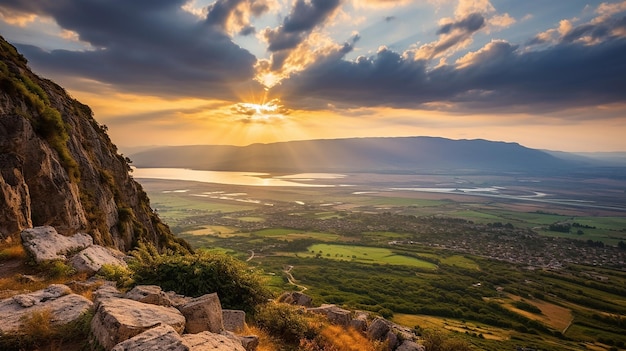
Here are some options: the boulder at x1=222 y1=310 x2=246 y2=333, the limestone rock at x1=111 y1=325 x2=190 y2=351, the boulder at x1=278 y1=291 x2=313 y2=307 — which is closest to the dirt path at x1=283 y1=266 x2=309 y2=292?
the boulder at x1=278 y1=291 x2=313 y2=307

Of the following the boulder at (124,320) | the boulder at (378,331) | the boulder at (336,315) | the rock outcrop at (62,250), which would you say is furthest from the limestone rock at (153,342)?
the boulder at (378,331)

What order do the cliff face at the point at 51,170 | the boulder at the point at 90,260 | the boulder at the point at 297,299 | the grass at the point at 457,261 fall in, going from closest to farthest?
the boulder at the point at 90,260 < the cliff face at the point at 51,170 < the boulder at the point at 297,299 < the grass at the point at 457,261

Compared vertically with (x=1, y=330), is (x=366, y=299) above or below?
below

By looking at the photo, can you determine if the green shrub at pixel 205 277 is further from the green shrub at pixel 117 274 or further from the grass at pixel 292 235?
the grass at pixel 292 235

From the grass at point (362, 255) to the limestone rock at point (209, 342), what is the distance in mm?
106510

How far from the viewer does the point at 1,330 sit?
24.0 ft

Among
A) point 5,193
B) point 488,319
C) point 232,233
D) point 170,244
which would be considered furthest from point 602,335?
point 232,233

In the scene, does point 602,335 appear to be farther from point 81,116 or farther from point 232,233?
point 232,233

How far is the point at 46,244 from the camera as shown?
13547mm

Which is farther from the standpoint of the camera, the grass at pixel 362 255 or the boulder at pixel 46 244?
the grass at pixel 362 255

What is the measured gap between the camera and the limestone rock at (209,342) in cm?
742

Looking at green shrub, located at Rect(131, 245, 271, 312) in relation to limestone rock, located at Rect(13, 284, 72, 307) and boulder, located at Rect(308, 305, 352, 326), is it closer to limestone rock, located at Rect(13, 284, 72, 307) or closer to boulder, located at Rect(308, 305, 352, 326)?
limestone rock, located at Rect(13, 284, 72, 307)

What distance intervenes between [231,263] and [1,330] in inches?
338

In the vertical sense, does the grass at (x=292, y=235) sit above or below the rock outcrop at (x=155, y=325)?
below
